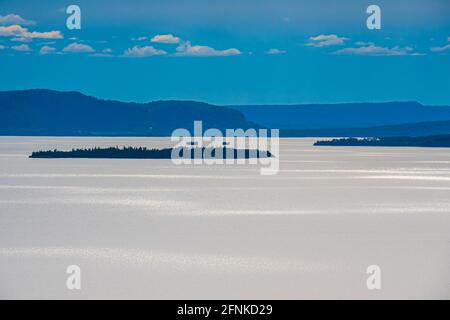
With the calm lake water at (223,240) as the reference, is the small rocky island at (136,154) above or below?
above

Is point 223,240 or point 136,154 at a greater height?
point 136,154

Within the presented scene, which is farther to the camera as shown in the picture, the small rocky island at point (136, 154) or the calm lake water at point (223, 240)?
the small rocky island at point (136, 154)

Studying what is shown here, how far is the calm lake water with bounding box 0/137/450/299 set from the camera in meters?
14.5

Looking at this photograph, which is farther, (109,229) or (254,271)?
(109,229)

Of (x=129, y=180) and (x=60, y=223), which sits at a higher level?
(x=129, y=180)

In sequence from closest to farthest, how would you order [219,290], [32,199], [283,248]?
[219,290], [283,248], [32,199]

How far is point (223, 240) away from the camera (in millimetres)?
19250

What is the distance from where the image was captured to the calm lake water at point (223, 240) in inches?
571

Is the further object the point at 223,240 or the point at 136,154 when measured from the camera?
the point at 136,154

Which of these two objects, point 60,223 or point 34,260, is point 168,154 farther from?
point 34,260
